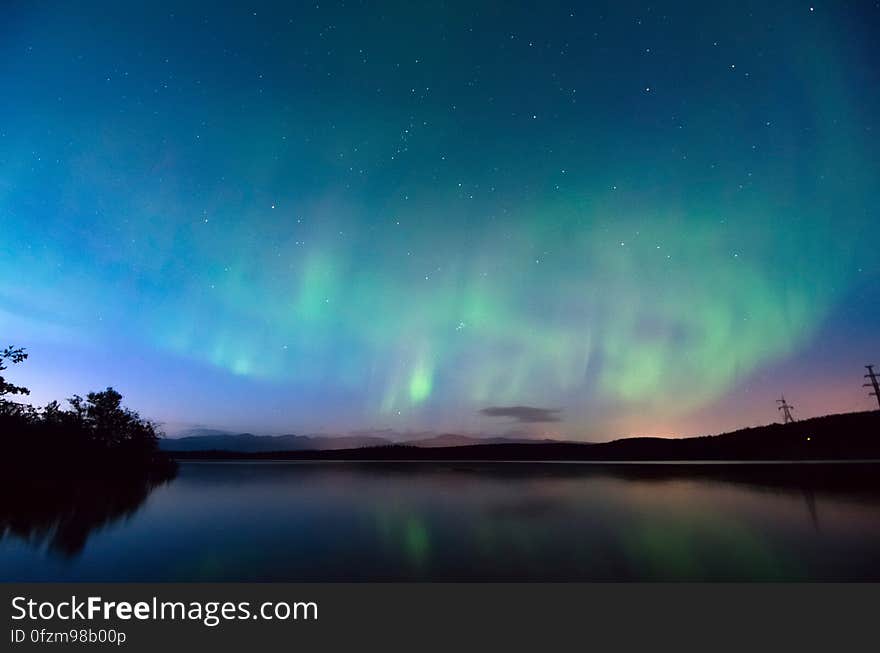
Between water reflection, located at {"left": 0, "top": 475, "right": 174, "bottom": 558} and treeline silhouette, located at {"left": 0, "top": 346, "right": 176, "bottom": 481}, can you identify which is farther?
treeline silhouette, located at {"left": 0, "top": 346, "right": 176, "bottom": 481}

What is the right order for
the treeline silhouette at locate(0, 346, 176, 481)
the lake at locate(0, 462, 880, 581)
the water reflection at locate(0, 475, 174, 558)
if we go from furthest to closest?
the treeline silhouette at locate(0, 346, 176, 481) < the water reflection at locate(0, 475, 174, 558) < the lake at locate(0, 462, 880, 581)

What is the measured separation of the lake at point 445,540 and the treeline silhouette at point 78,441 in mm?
5562

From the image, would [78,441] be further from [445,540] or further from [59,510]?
[445,540]

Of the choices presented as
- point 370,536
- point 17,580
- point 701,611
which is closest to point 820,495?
point 701,611

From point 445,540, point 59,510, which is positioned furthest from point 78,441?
point 445,540

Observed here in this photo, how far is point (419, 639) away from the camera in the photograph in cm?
747

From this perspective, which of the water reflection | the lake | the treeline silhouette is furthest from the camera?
the treeline silhouette

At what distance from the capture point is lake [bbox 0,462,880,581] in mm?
13180

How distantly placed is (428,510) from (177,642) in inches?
842

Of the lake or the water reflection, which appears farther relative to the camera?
the water reflection

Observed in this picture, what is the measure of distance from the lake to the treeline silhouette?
18.2 feet

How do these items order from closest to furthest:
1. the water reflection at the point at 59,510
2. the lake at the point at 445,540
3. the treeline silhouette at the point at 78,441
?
the lake at the point at 445,540, the water reflection at the point at 59,510, the treeline silhouette at the point at 78,441

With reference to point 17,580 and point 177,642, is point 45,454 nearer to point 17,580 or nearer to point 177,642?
point 17,580

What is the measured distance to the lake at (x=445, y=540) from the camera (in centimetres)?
1318
